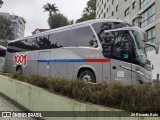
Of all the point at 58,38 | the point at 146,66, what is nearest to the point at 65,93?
the point at 146,66

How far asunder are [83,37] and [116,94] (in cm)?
642

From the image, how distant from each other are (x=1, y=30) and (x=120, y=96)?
61.6m

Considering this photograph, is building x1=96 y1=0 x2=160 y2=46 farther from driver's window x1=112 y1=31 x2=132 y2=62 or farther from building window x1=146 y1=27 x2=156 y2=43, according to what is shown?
driver's window x1=112 y1=31 x2=132 y2=62

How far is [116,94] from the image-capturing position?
6.06m

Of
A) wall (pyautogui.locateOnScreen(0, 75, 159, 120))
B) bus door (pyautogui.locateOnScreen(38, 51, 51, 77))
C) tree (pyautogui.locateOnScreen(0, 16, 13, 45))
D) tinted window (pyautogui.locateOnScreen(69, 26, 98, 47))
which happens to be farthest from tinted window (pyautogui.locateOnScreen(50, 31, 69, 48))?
tree (pyautogui.locateOnScreen(0, 16, 13, 45))

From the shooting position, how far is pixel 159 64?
2383 centimetres

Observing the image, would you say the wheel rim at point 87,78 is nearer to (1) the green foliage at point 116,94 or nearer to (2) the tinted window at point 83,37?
(2) the tinted window at point 83,37

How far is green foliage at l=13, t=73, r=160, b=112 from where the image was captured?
527 centimetres

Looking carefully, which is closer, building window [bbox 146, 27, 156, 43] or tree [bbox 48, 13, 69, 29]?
building window [bbox 146, 27, 156, 43]

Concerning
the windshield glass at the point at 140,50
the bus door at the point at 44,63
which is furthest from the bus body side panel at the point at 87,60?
the bus door at the point at 44,63

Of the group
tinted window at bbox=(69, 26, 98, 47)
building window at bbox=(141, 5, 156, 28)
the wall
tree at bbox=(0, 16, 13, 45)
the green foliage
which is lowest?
the wall

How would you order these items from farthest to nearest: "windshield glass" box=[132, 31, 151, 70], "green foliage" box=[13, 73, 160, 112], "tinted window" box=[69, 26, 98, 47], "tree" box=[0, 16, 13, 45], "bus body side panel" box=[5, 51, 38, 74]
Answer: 1. "tree" box=[0, 16, 13, 45]
2. "bus body side panel" box=[5, 51, 38, 74]
3. "tinted window" box=[69, 26, 98, 47]
4. "windshield glass" box=[132, 31, 151, 70]
5. "green foliage" box=[13, 73, 160, 112]

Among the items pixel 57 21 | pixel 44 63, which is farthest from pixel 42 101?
pixel 57 21

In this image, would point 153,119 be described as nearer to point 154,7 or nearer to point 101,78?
point 101,78
